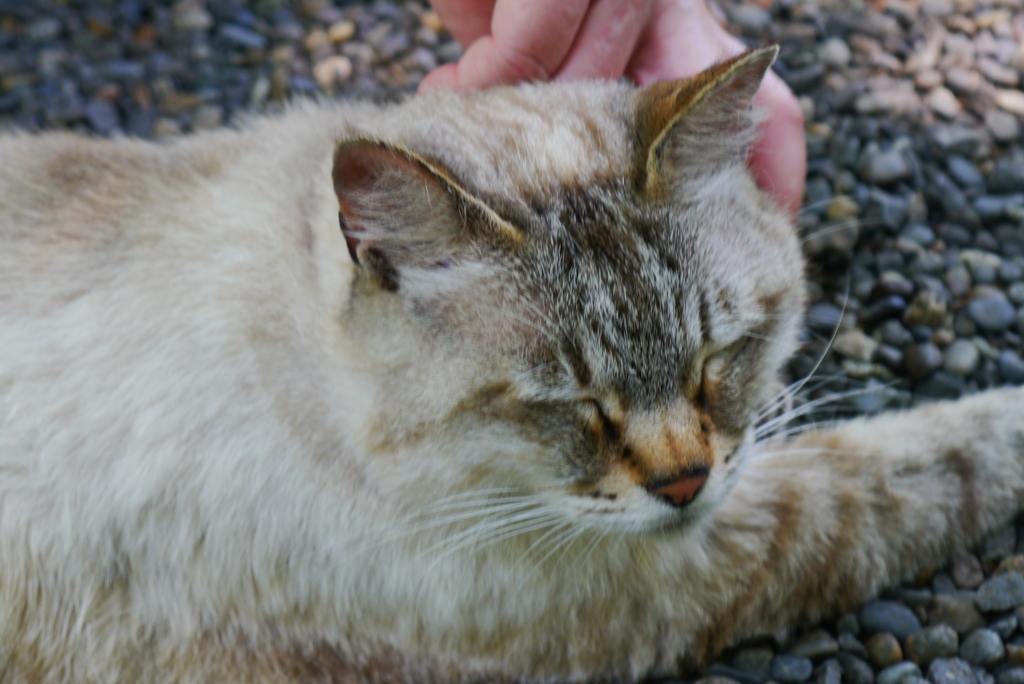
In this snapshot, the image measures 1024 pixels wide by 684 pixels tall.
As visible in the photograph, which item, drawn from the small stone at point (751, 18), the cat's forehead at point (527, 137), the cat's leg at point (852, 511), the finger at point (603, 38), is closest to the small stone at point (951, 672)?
the cat's leg at point (852, 511)

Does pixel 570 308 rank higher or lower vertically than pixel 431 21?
higher

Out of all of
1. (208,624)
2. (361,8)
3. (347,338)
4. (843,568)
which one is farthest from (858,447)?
(361,8)

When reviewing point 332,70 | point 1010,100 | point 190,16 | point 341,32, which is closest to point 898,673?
point 1010,100

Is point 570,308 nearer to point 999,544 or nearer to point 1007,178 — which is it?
point 999,544

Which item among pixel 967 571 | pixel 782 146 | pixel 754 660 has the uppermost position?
pixel 782 146

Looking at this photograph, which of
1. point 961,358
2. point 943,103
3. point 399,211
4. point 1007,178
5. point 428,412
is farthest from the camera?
point 943,103

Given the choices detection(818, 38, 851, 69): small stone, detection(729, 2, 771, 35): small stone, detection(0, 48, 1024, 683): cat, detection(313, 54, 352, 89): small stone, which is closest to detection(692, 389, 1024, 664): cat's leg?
detection(0, 48, 1024, 683): cat

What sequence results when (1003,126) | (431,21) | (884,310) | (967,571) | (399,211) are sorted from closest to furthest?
(399,211) → (967,571) → (884,310) → (1003,126) → (431,21)
